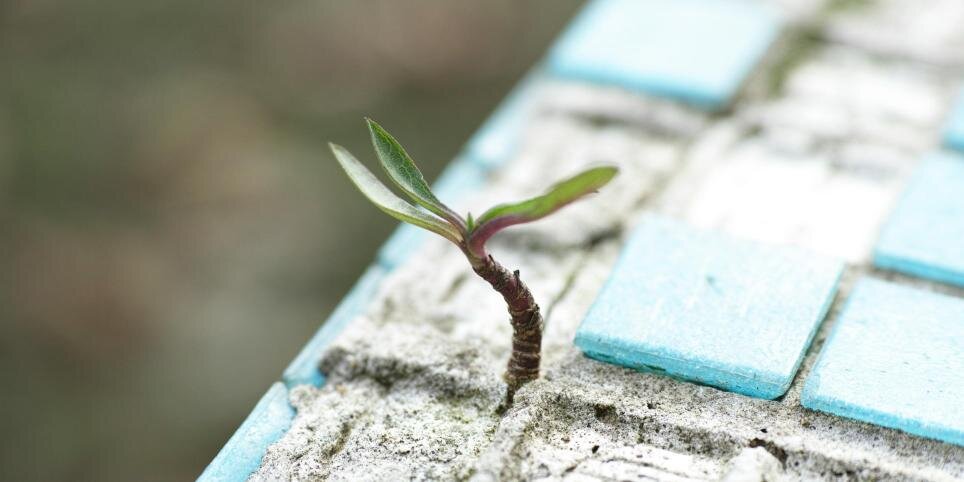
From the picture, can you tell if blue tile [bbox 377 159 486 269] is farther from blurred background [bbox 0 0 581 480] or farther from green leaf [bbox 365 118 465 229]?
blurred background [bbox 0 0 581 480]

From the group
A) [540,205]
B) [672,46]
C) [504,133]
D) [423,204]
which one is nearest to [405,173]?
[423,204]

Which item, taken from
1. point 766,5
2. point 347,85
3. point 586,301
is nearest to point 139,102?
point 347,85

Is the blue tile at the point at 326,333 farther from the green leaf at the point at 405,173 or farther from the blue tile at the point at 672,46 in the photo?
the blue tile at the point at 672,46

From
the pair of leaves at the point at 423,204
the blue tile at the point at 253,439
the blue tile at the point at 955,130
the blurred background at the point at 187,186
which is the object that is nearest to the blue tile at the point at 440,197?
the blue tile at the point at 253,439

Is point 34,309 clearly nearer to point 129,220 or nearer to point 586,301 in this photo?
point 129,220

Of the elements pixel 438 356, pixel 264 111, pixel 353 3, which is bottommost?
pixel 438 356

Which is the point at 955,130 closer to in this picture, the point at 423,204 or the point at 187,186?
the point at 423,204
